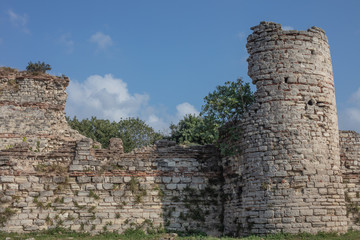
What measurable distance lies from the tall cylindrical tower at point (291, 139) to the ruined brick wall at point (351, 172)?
1285mm

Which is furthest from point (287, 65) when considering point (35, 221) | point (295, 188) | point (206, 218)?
point (35, 221)

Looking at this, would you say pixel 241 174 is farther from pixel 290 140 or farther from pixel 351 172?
pixel 351 172

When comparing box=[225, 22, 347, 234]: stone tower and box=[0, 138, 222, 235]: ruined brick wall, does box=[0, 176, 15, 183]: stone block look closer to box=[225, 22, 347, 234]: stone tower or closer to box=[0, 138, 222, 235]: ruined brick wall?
box=[0, 138, 222, 235]: ruined brick wall

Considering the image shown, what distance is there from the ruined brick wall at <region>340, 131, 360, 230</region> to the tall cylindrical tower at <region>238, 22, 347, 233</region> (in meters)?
1.28

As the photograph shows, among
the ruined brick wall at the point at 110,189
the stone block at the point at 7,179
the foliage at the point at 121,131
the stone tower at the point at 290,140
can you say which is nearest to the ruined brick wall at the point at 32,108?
the ruined brick wall at the point at 110,189

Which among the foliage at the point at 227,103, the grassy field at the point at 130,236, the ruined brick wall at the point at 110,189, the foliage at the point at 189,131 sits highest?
the foliage at the point at 189,131

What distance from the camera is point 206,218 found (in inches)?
497

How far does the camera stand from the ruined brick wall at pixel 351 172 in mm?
11922

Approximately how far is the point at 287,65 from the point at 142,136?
2694cm

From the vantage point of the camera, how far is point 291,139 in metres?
10.9

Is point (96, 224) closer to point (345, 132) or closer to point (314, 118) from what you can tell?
point (314, 118)

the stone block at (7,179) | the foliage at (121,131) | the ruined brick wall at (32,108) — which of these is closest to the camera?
the stone block at (7,179)

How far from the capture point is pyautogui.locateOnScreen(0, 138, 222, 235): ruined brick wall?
39.4ft

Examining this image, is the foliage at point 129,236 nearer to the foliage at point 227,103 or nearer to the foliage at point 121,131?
the foliage at point 227,103
